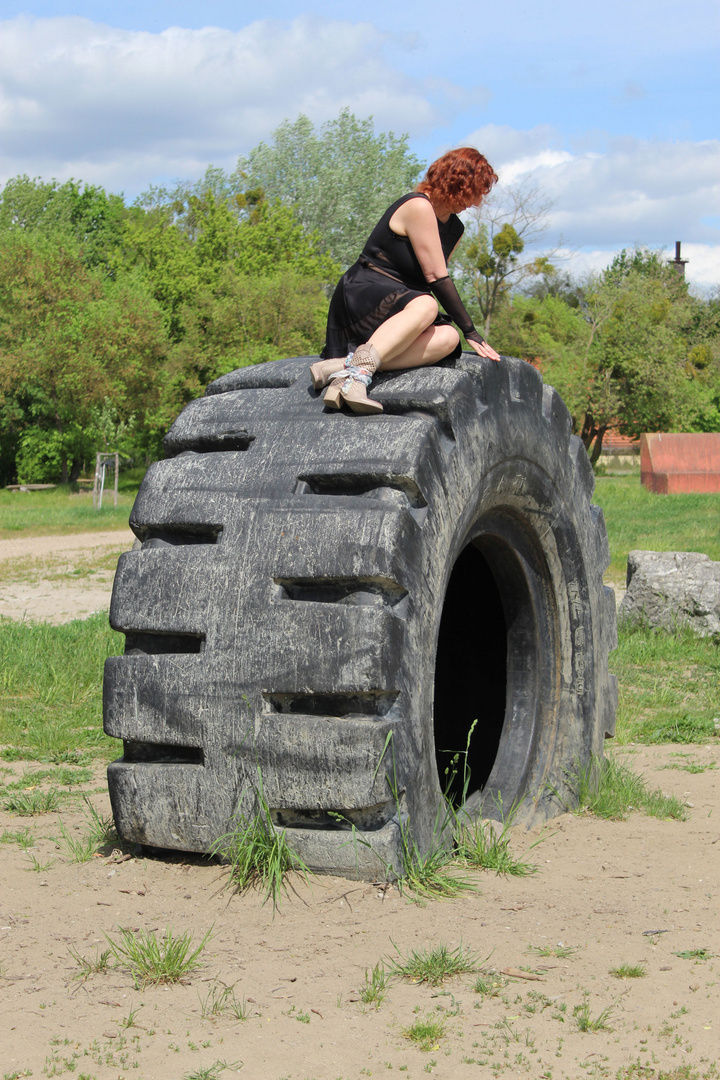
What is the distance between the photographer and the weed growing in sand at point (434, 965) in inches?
95.7

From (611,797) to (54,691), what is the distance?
11.3 ft

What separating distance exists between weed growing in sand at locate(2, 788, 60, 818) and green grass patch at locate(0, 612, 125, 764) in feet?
1.67

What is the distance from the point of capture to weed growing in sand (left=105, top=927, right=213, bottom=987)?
7.87 ft

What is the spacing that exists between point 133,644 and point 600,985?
1.46 metres

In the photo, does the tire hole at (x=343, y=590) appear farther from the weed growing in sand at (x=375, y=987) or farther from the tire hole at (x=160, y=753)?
the weed growing in sand at (x=375, y=987)

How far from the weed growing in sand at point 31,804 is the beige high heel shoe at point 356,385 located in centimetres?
198

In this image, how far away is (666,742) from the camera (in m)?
5.76

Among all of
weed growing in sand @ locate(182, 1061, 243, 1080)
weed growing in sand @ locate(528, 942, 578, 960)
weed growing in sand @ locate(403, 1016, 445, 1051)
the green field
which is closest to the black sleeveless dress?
weed growing in sand @ locate(528, 942, 578, 960)

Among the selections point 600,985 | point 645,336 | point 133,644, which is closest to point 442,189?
point 133,644

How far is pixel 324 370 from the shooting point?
3.21 metres

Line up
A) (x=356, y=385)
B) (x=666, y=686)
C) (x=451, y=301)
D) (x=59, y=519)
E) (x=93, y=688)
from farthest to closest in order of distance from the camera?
(x=59, y=519) → (x=666, y=686) → (x=93, y=688) → (x=451, y=301) → (x=356, y=385)

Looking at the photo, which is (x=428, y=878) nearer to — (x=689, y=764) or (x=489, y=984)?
(x=489, y=984)

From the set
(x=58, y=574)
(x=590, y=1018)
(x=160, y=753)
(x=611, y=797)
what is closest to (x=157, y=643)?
(x=160, y=753)

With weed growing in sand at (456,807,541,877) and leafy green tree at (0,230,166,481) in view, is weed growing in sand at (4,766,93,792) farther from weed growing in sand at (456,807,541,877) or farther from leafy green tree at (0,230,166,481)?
leafy green tree at (0,230,166,481)
